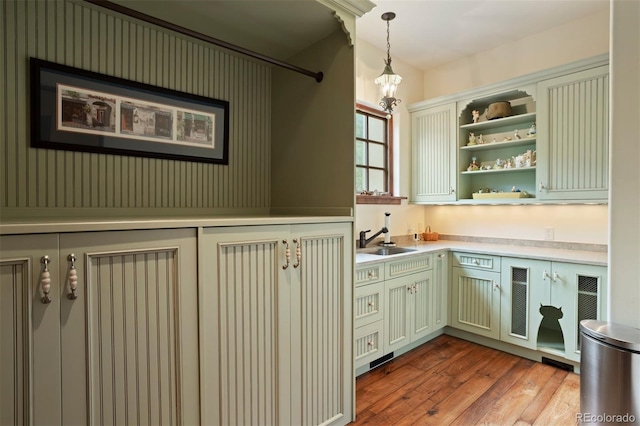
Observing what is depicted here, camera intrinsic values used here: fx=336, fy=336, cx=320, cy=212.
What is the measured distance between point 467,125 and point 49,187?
3.33 m

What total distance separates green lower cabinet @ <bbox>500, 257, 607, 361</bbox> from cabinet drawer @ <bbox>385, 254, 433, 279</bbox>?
2.05 ft

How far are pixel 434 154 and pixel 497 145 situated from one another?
0.60 meters

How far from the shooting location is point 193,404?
132 centimetres

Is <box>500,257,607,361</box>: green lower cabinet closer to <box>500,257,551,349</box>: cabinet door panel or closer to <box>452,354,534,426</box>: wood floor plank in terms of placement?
<box>500,257,551,349</box>: cabinet door panel

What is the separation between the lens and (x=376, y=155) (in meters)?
3.55

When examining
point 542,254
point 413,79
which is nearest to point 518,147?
point 542,254

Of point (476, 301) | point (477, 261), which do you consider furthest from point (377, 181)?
point (476, 301)

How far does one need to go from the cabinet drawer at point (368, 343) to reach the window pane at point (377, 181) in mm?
1451

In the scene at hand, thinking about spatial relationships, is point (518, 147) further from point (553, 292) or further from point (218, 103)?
point (218, 103)

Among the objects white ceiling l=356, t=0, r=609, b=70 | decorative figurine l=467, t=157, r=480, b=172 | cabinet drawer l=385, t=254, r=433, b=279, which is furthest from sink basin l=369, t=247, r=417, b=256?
white ceiling l=356, t=0, r=609, b=70

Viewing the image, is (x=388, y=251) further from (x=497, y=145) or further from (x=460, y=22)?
(x=460, y=22)

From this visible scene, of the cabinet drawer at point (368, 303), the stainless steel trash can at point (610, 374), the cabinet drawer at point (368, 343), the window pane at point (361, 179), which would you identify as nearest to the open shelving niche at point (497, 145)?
the window pane at point (361, 179)

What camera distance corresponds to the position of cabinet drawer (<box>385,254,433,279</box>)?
2617 mm

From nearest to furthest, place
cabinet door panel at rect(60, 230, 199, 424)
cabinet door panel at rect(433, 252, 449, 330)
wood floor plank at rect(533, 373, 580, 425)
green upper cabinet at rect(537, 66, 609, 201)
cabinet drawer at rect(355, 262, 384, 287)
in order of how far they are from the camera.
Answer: cabinet door panel at rect(60, 230, 199, 424) → wood floor plank at rect(533, 373, 580, 425) → cabinet drawer at rect(355, 262, 384, 287) → green upper cabinet at rect(537, 66, 609, 201) → cabinet door panel at rect(433, 252, 449, 330)
